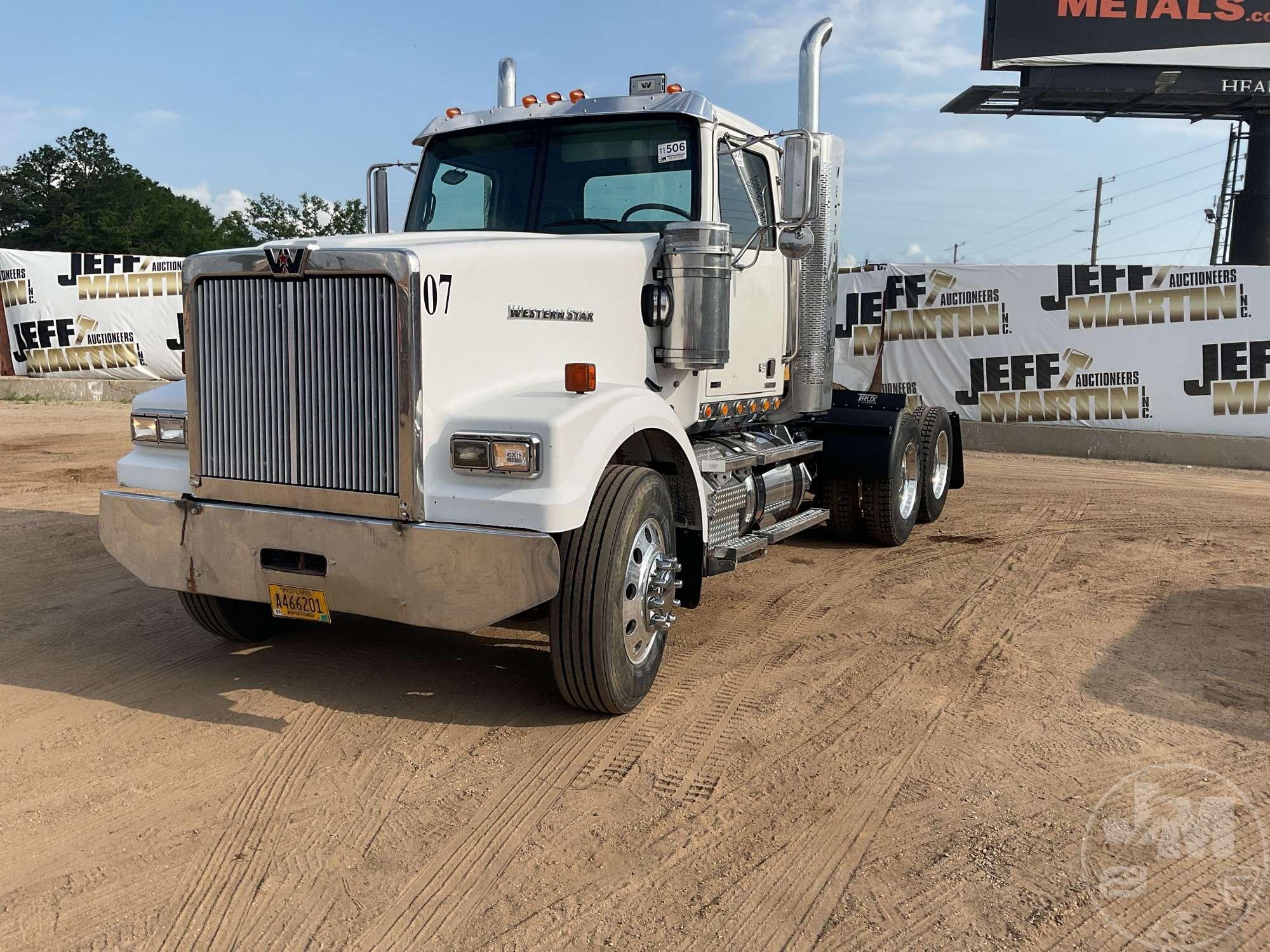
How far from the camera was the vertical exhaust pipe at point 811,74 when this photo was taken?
266 inches

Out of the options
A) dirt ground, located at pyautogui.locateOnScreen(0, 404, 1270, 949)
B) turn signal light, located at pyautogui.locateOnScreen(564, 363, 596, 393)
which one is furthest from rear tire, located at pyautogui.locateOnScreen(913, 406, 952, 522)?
turn signal light, located at pyautogui.locateOnScreen(564, 363, 596, 393)

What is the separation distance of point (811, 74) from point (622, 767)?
16.0 feet

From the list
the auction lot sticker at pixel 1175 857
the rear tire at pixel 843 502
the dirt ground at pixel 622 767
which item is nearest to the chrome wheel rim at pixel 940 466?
the rear tire at pixel 843 502

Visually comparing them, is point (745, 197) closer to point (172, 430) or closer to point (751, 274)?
point (751, 274)

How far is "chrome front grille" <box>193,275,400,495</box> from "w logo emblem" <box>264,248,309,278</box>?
49 mm

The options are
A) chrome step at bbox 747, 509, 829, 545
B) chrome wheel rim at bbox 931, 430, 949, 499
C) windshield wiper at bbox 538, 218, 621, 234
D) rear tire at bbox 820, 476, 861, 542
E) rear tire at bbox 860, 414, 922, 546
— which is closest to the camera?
windshield wiper at bbox 538, 218, 621, 234

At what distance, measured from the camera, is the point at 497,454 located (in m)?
3.89

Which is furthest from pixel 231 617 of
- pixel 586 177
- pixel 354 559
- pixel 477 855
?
pixel 586 177

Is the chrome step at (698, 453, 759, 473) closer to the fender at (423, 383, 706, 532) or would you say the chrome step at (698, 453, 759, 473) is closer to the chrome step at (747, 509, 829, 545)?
the chrome step at (747, 509, 829, 545)

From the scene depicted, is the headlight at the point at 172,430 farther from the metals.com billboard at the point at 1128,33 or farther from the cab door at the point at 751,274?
the metals.com billboard at the point at 1128,33

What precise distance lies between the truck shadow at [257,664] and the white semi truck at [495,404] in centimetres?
28

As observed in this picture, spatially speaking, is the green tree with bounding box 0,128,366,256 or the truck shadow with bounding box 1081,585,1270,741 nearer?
the truck shadow with bounding box 1081,585,1270,741

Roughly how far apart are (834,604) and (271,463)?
3617 mm

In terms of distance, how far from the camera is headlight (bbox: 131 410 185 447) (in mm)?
4504
